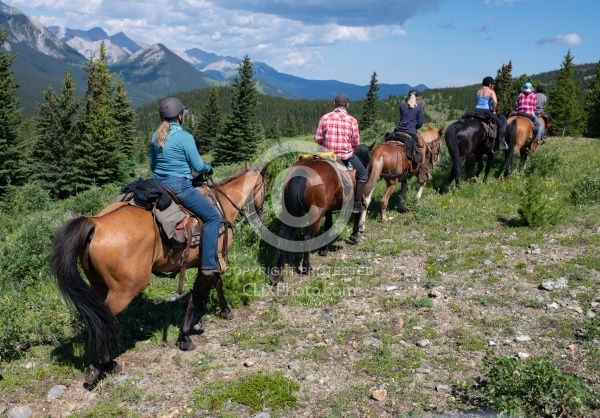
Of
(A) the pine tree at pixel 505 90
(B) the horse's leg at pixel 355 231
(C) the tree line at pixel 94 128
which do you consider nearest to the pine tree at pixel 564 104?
(C) the tree line at pixel 94 128

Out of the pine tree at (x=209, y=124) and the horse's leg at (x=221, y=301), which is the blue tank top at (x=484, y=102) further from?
the pine tree at (x=209, y=124)

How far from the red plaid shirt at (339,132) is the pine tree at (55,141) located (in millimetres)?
37543

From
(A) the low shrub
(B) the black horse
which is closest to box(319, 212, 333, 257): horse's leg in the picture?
(B) the black horse

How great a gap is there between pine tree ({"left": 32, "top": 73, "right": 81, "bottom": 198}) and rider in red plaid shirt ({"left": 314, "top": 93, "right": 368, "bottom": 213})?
3752cm

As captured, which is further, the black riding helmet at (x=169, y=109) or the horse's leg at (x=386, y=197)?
the horse's leg at (x=386, y=197)

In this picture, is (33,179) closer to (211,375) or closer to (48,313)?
(48,313)

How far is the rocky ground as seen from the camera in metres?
5.38

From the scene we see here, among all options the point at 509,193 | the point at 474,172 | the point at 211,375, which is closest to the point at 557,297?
the point at 211,375

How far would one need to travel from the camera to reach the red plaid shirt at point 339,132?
398 inches

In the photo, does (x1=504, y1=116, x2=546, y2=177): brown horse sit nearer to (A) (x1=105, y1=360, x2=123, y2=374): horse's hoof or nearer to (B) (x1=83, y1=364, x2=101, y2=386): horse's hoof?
(A) (x1=105, y1=360, x2=123, y2=374): horse's hoof

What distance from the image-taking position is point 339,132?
10.2m

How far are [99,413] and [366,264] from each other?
6150 millimetres

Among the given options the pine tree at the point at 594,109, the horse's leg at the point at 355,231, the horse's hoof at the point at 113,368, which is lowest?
the horse's hoof at the point at 113,368

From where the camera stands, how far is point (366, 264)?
9.80 metres
